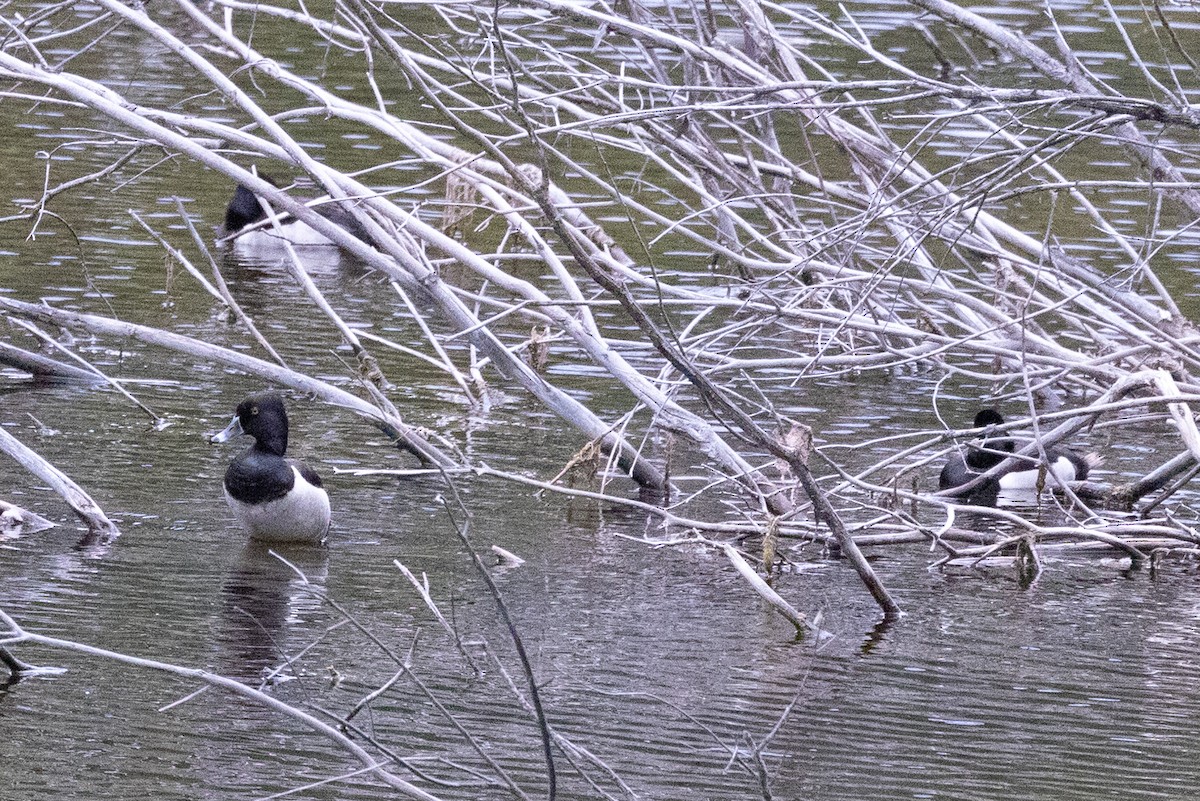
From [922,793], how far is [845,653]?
147 centimetres

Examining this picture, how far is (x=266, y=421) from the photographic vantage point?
29.2 feet

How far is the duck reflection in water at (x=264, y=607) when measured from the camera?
6.91 meters

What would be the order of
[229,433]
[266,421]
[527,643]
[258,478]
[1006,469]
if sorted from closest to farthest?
[527,643], [258,478], [266,421], [229,433], [1006,469]

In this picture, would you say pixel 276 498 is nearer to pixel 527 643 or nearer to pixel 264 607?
pixel 264 607

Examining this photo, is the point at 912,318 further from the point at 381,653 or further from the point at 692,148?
the point at 381,653

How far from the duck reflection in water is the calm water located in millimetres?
17

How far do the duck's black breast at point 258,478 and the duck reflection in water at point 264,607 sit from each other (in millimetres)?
232

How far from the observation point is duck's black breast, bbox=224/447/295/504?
27.6 feet

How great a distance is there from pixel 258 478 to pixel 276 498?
6.5 inches

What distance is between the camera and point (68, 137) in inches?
671

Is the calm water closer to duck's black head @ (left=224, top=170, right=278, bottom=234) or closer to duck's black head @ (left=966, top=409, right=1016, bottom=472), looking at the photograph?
duck's black head @ (left=966, top=409, right=1016, bottom=472)

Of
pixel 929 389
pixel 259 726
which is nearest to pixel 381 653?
pixel 259 726

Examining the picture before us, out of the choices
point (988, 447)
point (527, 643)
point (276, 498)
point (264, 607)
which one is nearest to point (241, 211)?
point (988, 447)

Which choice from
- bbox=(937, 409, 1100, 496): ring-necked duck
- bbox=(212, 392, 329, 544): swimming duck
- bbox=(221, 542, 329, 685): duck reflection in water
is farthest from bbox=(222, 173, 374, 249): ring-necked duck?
bbox=(221, 542, 329, 685): duck reflection in water
